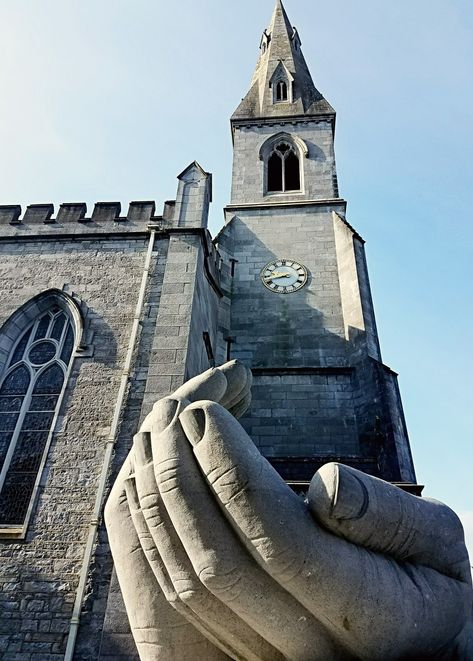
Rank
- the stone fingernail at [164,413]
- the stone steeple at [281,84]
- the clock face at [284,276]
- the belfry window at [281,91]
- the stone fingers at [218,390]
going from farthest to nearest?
1. the belfry window at [281,91]
2. the stone steeple at [281,84]
3. the clock face at [284,276]
4. the stone fingers at [218,390]
5. the stone fingernail at [164,413]

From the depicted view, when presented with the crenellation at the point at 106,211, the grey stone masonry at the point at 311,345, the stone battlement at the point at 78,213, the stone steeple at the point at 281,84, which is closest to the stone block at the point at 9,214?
the stone battlement at the point at 78,213

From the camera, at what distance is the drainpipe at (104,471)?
19.9ft

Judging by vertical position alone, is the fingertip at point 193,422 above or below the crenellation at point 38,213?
below

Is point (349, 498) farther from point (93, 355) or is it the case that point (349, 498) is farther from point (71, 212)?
point (71, 212)

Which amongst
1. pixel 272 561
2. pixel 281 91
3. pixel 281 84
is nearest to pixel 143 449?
pixel 272 561

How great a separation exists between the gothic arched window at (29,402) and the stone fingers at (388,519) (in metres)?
5.62

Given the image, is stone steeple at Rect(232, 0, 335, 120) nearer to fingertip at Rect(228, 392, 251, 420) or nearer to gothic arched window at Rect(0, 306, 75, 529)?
gothic arched window at Rect(0, 306, 75, 529)

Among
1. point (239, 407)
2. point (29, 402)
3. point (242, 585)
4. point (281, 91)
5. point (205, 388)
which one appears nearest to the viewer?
point (242, 585)

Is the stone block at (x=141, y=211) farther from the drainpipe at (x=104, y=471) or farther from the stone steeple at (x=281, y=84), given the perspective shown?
the stone steeple at (x=281, y=84)

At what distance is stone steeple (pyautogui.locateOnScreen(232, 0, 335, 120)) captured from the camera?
21.9 m

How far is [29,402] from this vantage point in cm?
877

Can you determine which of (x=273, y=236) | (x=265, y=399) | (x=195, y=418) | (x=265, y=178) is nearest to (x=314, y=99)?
(x=265, y=178)

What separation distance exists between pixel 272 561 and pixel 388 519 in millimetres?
849

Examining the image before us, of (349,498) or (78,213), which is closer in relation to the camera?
(349,498)
